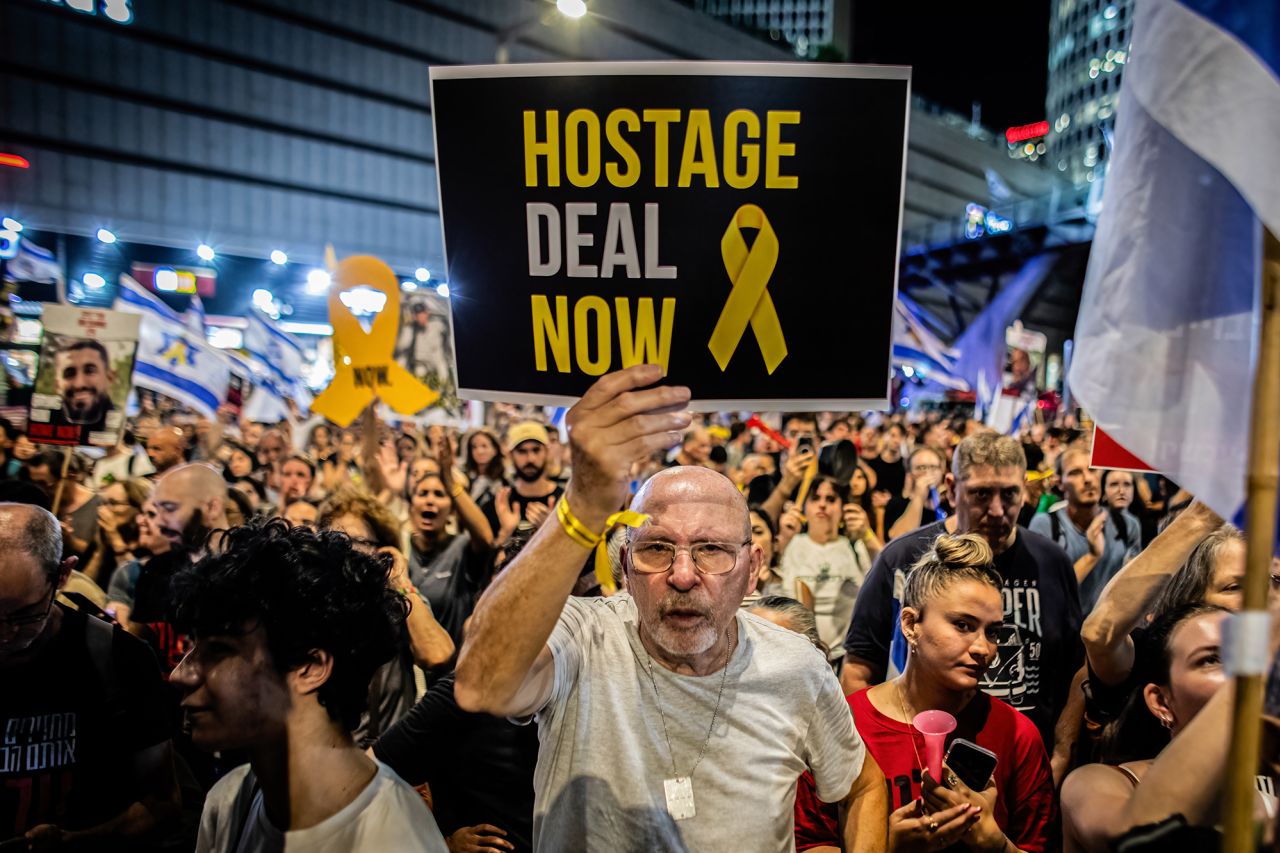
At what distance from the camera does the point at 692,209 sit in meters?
1.86

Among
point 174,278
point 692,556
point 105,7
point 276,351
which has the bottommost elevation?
point 692,556

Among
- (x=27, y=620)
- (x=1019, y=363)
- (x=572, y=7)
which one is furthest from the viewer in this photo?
(x=1019, y=363)

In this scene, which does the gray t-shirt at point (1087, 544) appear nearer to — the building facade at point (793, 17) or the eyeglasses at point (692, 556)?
the eyeglasses at point (692, 556)

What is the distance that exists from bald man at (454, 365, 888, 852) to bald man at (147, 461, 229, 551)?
2.92 meters

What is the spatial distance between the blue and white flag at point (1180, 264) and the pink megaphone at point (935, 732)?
969 mm

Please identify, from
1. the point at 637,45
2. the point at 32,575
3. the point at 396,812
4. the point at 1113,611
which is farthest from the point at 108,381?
the point at 637,45

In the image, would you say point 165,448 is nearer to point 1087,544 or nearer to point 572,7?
point 572,7

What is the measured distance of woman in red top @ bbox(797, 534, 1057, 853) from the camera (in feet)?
8.09

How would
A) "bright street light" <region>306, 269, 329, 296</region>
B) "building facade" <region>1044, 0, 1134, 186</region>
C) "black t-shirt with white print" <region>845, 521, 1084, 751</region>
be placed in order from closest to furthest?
"black t-shirt with white print" <region>845, 521, 1084, 751</region>
"bright street light" <region>306, 269, 329, 296</region>
"building facade" <region>1044, 0, 1134, 186</region>

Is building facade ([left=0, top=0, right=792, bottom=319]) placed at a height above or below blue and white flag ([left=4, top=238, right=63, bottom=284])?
above

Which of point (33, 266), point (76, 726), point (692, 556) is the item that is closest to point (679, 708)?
point (692, 556)

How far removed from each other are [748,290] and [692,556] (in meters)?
0.60

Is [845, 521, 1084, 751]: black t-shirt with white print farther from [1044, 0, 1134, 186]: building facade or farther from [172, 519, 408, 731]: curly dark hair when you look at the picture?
[1044, 0, 1134, 186]: building facade

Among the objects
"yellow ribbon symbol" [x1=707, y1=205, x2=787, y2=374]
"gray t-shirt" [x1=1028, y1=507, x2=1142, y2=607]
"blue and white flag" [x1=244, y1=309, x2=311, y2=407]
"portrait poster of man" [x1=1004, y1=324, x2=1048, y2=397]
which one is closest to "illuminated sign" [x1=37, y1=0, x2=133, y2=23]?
"blue and white flag" [x1=244, y1=309, x2=311, y2=407]
